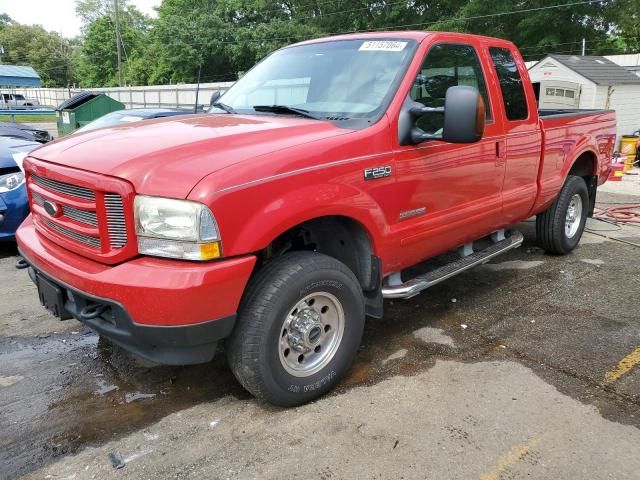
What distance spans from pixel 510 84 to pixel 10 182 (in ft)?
16.7

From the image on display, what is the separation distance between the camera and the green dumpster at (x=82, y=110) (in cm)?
1510

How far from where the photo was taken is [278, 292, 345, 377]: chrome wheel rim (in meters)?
3.02

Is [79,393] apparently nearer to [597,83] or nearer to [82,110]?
[597,83]

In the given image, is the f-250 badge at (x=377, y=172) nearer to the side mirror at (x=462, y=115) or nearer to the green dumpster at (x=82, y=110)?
the side mirror at (x=462, y=115)

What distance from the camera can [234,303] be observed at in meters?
2.64

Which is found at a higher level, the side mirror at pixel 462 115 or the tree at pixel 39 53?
the tree at pixel 39 53

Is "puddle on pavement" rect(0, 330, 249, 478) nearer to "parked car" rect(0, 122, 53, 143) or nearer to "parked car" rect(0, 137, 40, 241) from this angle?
"parked car" rect(0, 137, 40, 241)

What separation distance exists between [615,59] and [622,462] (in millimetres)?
→ 18268

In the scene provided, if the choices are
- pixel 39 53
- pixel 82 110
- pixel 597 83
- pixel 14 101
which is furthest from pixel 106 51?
pixel 597 83

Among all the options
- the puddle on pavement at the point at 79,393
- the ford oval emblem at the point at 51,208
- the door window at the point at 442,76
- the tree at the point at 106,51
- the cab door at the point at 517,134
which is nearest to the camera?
the puddle on pavement at the point at 79,393

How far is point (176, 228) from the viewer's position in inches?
99.0

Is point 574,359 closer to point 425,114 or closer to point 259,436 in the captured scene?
point 425,114

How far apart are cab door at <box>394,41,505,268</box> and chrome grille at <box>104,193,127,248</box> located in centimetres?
163

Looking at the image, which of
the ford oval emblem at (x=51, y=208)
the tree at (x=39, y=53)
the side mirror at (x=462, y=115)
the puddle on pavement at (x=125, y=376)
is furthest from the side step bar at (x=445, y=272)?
the tree at (x=39, y=53)
